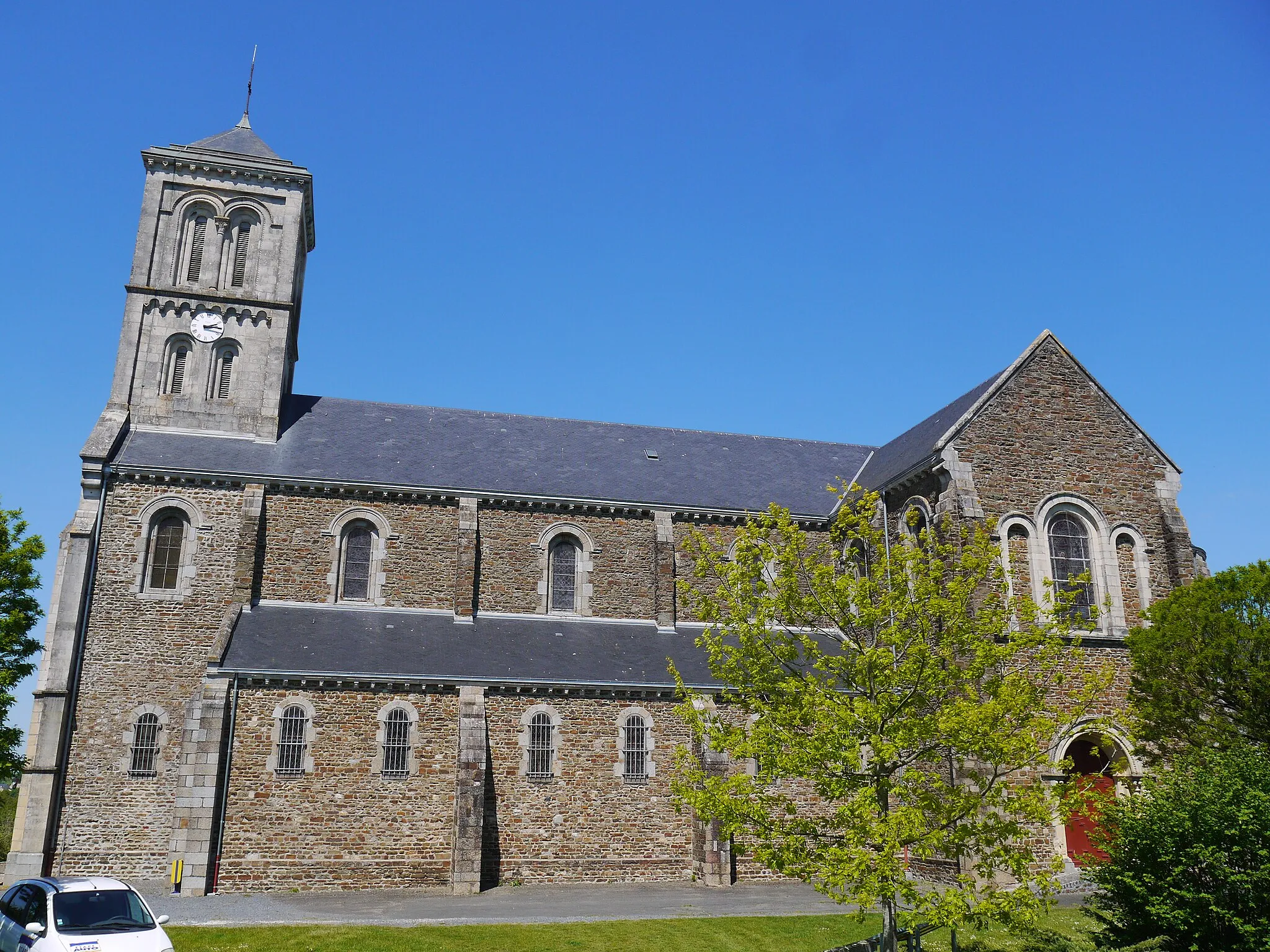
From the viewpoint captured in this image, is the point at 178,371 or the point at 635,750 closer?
the point at 635,750

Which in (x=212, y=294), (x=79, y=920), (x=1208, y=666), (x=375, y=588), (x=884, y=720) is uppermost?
(x=212, y=294)

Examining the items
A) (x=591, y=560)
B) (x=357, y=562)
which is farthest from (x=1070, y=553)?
(x=357, y=562)

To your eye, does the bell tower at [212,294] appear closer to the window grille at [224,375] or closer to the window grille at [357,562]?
the window grille at [224,375]

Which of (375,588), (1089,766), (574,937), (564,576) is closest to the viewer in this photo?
(574,937)

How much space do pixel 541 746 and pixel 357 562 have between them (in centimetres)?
688

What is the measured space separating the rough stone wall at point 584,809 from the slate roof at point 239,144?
726 inches

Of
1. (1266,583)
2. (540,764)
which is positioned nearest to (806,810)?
(540,764)

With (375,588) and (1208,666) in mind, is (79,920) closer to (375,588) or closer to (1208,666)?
(375,588)

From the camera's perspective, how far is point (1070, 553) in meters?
23.7

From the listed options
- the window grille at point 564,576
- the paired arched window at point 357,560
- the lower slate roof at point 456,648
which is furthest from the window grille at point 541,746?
the paired arched window at point 357,560

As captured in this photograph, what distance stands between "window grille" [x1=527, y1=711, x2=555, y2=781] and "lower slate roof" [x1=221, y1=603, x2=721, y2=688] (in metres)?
0.91

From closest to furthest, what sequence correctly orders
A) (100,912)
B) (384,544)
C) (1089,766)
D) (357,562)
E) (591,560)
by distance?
(100,912), (1089,766), (357,562), (384,544), (591,560)

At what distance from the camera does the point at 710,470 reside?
30.0 meters

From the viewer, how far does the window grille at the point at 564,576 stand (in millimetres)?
26109
